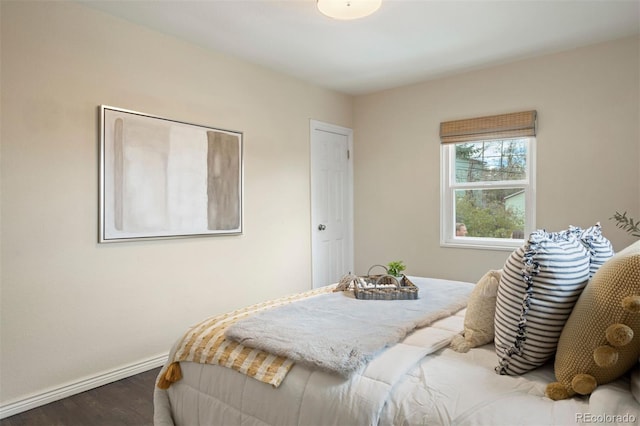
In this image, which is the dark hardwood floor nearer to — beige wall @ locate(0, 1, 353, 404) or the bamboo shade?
beige wall @ locate(0, 1, 353, 404)

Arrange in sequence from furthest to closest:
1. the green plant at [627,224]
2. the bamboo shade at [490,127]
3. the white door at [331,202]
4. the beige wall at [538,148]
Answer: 1. the white door at [331,202]
2. the bamboo shade at [490,127]
3. the beige wall at [538,148]
4. the green plant at [627,224]

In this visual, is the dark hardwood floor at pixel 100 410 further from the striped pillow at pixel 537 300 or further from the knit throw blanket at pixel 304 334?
the striped pillow at pixel 537 300

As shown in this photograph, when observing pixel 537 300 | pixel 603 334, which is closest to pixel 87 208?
pixel 537 300

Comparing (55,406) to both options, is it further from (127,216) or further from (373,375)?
(373,375)

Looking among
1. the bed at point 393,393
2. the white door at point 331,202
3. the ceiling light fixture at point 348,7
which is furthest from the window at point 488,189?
the bed at point 393,393

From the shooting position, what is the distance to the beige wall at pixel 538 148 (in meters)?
3.13

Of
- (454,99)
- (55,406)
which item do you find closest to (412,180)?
(454,99)

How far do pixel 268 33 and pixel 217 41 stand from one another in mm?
437

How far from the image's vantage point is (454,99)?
3920 millimetres

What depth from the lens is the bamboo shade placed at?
3.48 metres

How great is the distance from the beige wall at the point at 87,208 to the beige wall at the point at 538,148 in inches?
58.2

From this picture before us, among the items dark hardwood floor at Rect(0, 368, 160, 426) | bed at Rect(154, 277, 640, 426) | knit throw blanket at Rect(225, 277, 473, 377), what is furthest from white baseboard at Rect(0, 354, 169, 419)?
knit throw blanket at Rect(225, 277, 473, 377)

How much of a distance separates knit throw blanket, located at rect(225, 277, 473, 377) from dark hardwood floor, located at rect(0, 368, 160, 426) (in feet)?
3.37

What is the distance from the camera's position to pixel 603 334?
1.06m
